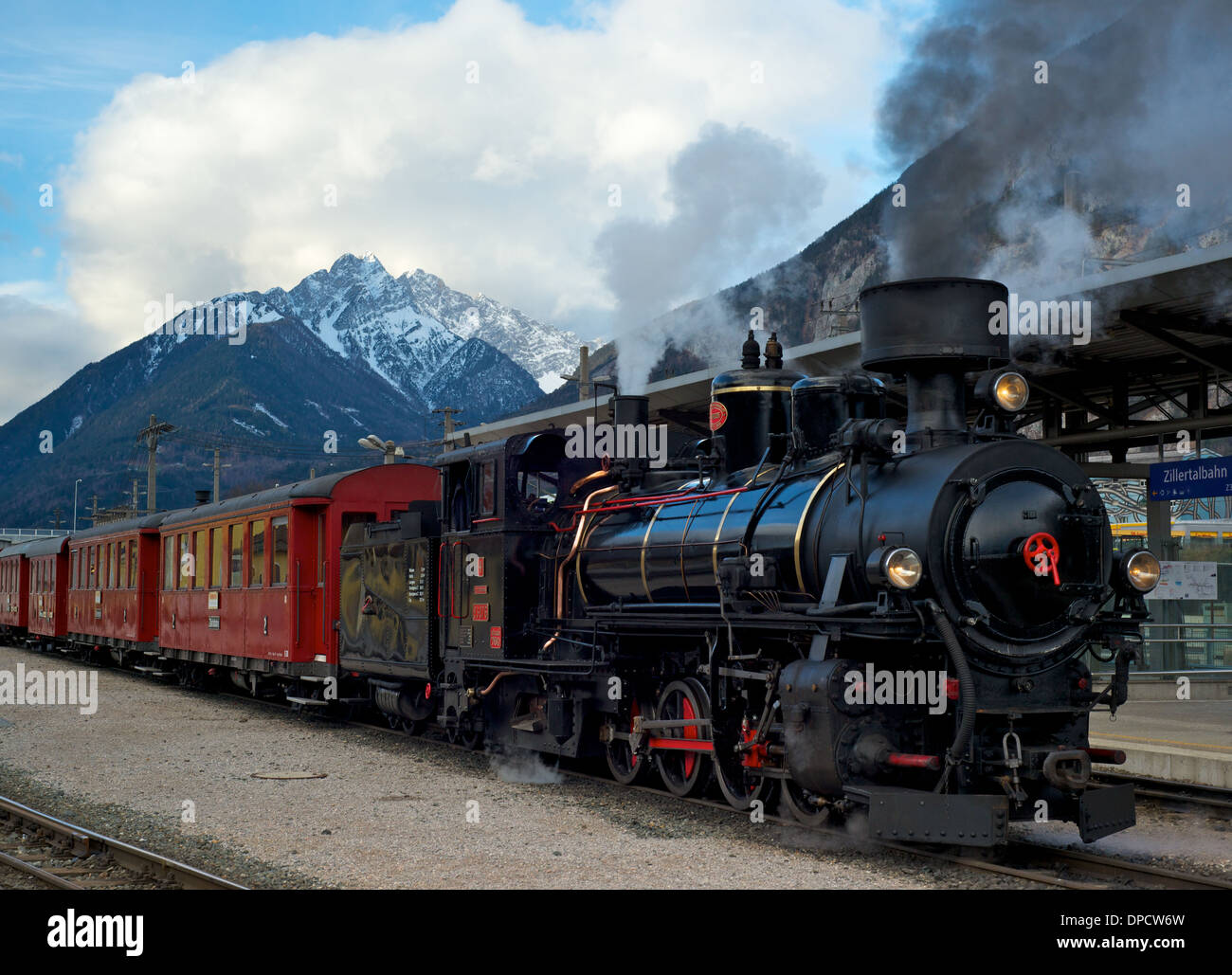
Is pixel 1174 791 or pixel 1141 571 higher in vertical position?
pixel 1141 571

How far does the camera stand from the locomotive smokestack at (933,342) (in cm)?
767

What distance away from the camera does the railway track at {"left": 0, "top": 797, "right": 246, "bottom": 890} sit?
270 inches

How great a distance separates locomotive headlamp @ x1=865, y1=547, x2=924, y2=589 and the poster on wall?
35.1 ft

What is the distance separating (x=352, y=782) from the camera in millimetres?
10695

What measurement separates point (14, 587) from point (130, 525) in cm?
1389

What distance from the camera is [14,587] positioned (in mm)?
34844

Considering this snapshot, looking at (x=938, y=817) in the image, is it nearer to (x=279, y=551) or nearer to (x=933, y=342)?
(x=933, y=342)

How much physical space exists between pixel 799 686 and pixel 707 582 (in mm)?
1528

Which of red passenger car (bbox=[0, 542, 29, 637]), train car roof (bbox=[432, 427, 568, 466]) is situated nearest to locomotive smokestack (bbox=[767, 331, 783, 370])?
train car roof (bbox=[432, 427, 568, 466])

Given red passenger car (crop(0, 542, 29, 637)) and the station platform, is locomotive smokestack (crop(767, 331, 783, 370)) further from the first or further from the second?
red passenger car (crop(0, 542, 29, 637))

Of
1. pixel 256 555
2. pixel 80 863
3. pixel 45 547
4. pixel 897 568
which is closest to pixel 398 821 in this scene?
pixel 80 863

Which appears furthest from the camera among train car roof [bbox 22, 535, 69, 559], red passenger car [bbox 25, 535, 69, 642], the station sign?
red passenger car [bbox 25, 535, 69, 642]

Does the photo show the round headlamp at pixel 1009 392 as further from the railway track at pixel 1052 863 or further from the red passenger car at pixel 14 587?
Answer: the red passenger car at pixel 14 587
